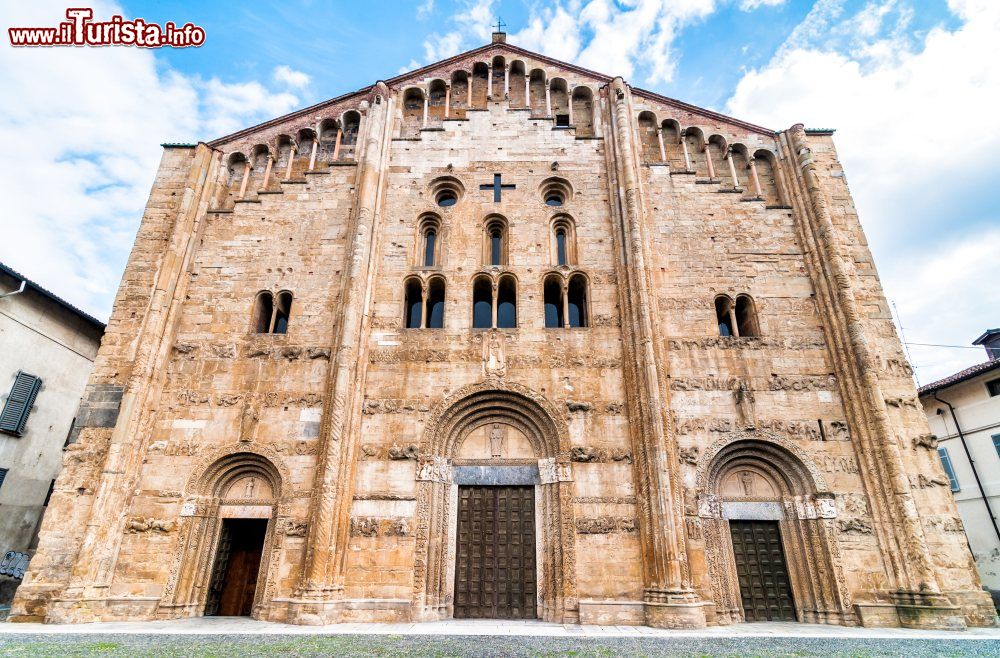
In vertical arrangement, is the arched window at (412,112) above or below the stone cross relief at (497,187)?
above

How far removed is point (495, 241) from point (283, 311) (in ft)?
22.0

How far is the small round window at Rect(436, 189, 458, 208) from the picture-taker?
16.3 m

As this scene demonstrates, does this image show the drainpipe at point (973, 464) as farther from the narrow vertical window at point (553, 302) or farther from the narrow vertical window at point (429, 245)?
the narrow vertical window at point (429, 245)

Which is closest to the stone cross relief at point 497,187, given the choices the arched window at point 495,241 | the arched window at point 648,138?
the arched window at point 495,241

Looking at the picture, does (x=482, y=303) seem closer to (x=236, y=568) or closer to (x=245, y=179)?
(x=245, y=179)

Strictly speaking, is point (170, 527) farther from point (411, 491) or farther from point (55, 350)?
point (55, 350)

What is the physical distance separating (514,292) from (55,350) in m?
16.5

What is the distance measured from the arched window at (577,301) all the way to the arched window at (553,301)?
276mm

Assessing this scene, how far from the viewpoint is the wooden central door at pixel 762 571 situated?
11.6 m

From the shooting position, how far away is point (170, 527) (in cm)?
1206

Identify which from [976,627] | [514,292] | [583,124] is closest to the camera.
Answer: [976,627]

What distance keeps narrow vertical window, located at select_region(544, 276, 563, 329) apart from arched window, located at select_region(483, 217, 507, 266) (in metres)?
1.60

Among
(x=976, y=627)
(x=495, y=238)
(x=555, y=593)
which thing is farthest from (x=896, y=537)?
(x=495, y=238)

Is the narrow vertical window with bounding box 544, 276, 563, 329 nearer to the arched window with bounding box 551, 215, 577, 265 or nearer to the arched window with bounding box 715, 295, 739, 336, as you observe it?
the arched window with bounding box 551, 215, 577, 265
